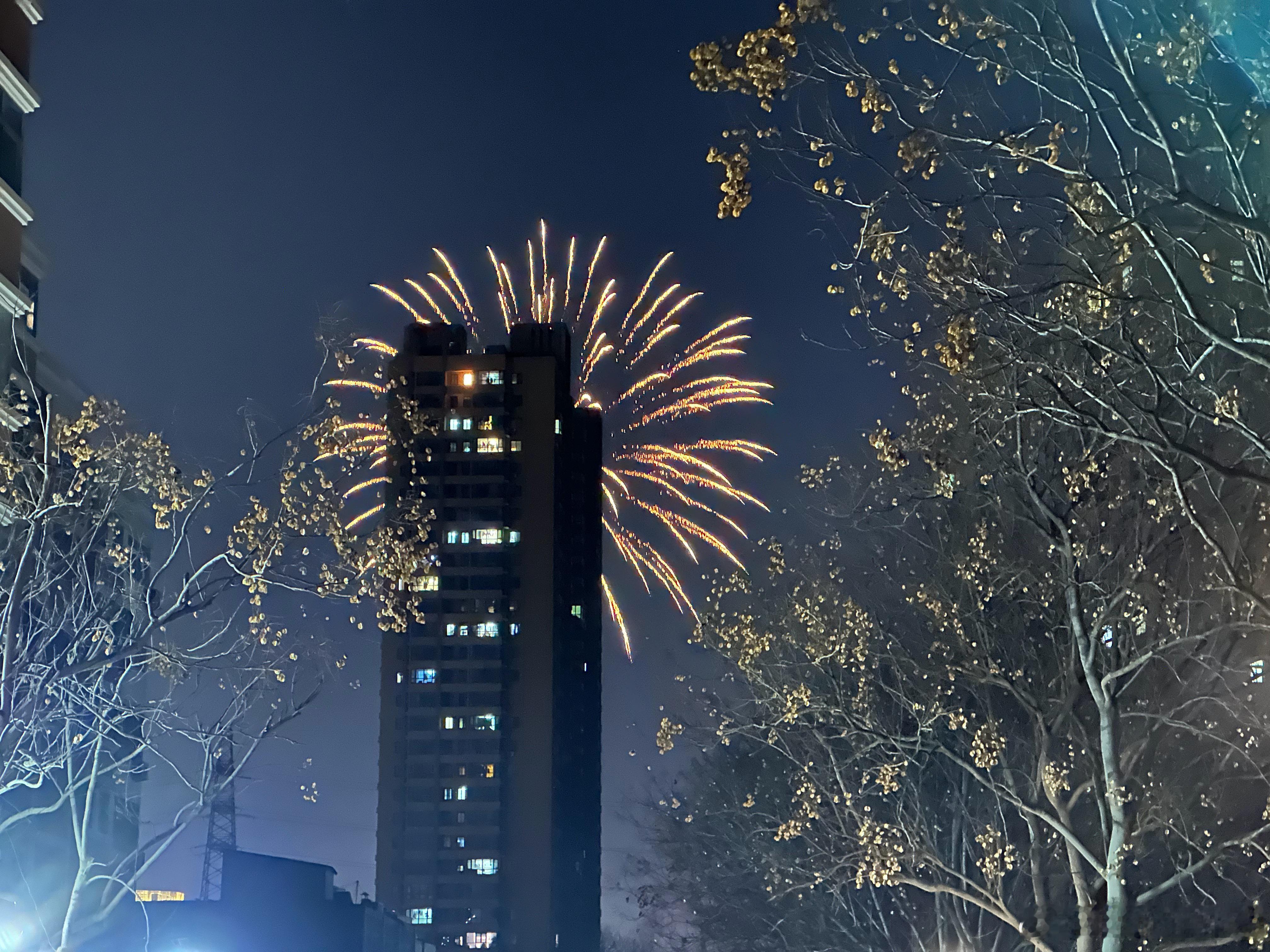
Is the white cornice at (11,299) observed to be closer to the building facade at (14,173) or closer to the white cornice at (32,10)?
the building facade at (14,173)

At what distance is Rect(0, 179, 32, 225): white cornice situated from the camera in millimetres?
23703

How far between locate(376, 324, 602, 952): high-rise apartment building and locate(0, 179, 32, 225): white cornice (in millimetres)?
67375

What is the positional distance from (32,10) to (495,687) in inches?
2973

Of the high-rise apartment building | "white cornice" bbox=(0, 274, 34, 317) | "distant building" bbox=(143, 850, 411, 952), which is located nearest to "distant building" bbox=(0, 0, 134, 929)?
"white cornice" bbox=(0, 274, 34, 317)

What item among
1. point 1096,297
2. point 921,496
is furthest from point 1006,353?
point 921,496

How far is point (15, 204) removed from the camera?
24.2 m

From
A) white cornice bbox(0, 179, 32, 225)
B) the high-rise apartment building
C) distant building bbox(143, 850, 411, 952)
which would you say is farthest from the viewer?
the high-rise apartment building

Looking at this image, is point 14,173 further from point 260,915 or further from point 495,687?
point 495,687

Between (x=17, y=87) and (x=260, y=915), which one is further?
(x=260, y=915)

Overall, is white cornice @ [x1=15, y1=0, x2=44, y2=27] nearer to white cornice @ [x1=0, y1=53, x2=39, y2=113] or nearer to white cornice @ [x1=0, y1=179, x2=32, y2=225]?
white cornice @ [x1=0, y1=53, x2=39, y2=113]

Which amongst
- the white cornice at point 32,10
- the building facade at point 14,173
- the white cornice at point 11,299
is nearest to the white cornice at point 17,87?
the building facade at point 14,173

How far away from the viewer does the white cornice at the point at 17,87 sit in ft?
79.7

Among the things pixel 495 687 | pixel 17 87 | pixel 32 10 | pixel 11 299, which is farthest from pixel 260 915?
pixel 495 687

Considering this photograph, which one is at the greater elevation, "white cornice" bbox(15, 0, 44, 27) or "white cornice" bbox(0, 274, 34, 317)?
"white cornice" bbox(15, 0, 44, 27)
